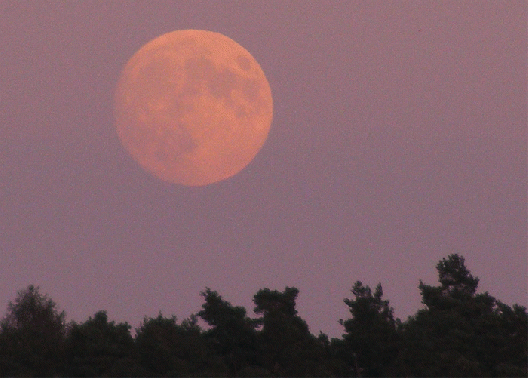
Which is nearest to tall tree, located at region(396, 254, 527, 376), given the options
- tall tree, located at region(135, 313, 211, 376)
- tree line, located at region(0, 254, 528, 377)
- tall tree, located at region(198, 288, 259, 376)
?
tree line, located at region(0, 254, 528, 377)

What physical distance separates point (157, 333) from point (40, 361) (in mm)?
10890

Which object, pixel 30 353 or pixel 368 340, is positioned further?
pixel 368 340

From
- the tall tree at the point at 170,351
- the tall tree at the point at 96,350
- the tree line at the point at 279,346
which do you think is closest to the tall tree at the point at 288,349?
the tree line at the point at 279,346

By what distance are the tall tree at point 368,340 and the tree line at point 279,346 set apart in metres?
0.11

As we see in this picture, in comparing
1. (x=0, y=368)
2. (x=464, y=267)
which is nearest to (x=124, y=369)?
(x=0, y=368)

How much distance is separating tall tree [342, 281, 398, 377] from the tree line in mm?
106

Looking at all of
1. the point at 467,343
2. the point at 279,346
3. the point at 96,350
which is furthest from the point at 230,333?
the point at 467,343

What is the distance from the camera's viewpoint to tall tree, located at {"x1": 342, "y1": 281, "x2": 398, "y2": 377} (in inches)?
3137

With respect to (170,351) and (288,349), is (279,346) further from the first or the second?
(170,351)

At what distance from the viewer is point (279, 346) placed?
75.8 m

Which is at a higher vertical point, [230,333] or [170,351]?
[230,333]

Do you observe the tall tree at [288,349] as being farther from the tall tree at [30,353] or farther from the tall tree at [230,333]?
the tall tree at [30,353]

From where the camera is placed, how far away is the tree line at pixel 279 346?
226ft

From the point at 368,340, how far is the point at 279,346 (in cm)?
1087
